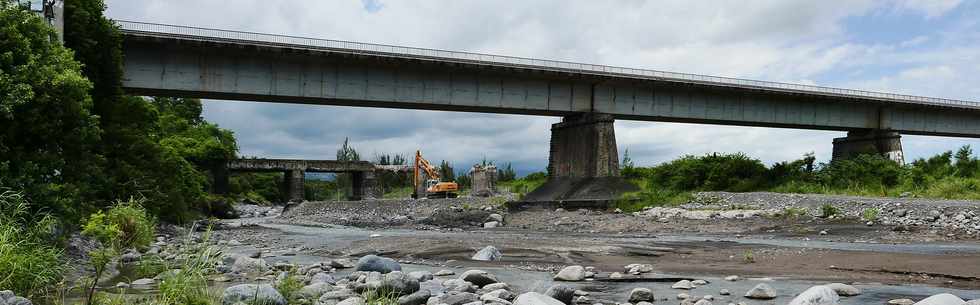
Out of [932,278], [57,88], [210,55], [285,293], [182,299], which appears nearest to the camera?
[182,299]

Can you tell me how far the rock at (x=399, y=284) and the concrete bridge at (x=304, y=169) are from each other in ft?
189

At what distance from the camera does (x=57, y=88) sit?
12977 mm

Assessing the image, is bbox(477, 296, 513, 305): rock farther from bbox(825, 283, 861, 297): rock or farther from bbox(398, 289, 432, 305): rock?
bbox(825, 283, 861, 297): rock

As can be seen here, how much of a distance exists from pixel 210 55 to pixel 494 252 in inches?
878

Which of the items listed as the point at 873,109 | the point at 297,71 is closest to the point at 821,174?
the point at 873,109

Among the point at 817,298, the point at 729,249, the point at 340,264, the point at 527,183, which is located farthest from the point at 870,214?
the point at 527,183

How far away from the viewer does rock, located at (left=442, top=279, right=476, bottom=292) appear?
8.63 meters

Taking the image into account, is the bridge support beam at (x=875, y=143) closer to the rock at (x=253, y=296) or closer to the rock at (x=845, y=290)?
the rock at (x=845, y=290)

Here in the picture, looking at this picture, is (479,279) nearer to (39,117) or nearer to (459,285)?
(459,285)

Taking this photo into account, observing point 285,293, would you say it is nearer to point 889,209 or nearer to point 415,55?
point 889,209

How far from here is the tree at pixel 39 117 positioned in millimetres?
11953

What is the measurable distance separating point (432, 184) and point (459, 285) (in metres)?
50.9

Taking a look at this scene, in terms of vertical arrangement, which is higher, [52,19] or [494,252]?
[52,19]

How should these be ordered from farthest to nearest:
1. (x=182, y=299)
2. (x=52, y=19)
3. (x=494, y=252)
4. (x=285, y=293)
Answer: (x=52, y=19), (x=494, y=252), (x=285, y=293), (x=182, y=299)
